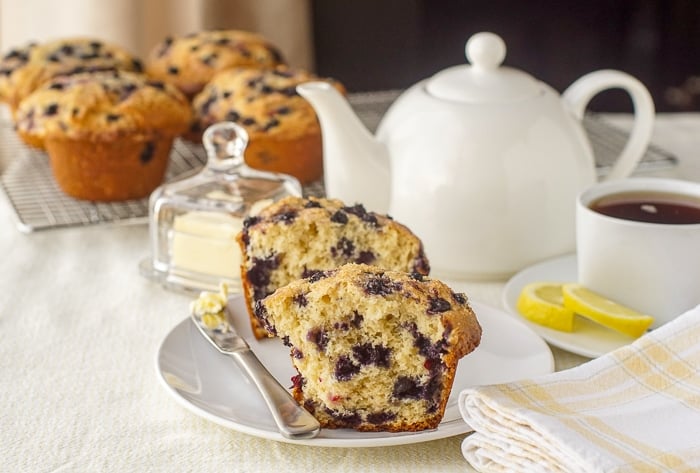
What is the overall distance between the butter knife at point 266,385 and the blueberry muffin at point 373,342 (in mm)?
35

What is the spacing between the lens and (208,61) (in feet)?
8.68

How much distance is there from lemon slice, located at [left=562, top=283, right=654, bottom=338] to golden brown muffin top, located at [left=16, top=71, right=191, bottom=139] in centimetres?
102

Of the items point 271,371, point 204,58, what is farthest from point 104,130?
point 271,371

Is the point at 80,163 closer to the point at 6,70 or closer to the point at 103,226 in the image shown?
the point at 103,226

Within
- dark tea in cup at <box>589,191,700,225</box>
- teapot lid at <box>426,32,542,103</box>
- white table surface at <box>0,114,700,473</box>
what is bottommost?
white table surface at <box>0,114,700,473</box>

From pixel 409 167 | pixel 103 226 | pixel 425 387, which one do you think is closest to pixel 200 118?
pixel 103 226

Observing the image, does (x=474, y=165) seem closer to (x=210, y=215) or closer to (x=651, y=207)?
(x=651, y=207)

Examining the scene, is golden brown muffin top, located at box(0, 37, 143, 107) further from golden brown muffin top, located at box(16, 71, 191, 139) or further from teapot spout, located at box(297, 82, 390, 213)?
teapot spout, located at box(297, 82, 390, 213)

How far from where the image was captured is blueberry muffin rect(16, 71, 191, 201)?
2105 millimetres

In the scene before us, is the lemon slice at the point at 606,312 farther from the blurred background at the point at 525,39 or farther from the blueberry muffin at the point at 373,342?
the blurred background at the point at 525,39

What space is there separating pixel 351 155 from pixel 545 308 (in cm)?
46

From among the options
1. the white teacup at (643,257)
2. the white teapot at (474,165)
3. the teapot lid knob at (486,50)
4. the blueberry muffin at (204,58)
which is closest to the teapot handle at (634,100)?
the white teapot at (474,165)

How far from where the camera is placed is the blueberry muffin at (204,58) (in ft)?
8.66

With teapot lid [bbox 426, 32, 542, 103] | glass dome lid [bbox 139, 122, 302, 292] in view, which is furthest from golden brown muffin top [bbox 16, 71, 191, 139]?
teapot lid [bbox 426, 32, 542, 103]
